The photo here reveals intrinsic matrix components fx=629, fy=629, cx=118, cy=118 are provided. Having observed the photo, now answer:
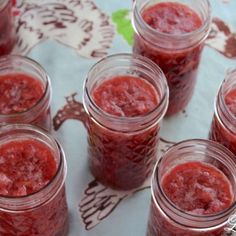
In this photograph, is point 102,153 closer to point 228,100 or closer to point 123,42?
point 228,100

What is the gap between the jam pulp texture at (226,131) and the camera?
4.36 ft

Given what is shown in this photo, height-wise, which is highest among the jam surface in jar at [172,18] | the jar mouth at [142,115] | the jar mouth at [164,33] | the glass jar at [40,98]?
the jar mouth at [164,33]

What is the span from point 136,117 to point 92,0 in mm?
576

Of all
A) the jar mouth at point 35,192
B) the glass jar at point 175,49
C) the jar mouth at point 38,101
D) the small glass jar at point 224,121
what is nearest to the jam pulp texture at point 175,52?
the glass jar at point 175,49

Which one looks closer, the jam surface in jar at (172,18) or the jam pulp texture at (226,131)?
the jam pulp texture at (226,131)

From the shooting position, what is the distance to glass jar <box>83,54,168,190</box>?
50.8 inches

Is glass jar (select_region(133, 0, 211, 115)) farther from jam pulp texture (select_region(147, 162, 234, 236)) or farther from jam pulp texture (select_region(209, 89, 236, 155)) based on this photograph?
jam pulp texture (select_region(147, 162, 234, 236))

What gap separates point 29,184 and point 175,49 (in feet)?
1.52

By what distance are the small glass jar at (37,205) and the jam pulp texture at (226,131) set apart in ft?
1.14

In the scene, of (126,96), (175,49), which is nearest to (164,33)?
(175,49)

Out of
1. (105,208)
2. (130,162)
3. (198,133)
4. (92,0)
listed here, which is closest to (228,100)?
(198,133)

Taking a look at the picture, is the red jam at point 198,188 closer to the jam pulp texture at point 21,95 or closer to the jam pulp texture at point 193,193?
the jam pulp texture at point 193,193

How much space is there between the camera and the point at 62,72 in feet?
5.21

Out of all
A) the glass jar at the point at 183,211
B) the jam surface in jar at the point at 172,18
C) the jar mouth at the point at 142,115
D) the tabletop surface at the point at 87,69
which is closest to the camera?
the glass jar at the point at 183,211
